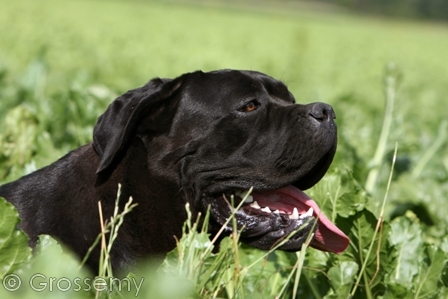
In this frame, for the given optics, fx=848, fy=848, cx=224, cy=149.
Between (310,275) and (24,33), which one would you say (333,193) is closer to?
(310,275)

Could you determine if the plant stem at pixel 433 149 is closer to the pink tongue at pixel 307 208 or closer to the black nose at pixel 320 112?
the pink tongue at pixel 307 208

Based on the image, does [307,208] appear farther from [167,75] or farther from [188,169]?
[167,75]

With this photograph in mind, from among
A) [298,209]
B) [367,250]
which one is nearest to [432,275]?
[367,250]

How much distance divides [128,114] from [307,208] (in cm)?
95

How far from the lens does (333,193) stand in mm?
4250

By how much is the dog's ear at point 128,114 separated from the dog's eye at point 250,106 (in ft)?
1.08

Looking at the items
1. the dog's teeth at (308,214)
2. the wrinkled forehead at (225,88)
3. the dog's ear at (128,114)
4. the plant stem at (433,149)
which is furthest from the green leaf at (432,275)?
the plant stem at (433,149)

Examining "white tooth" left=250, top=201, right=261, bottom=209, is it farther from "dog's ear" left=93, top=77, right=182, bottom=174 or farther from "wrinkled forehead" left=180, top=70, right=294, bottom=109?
"dog's ear" left=93, top=77, right=182, bottom=174

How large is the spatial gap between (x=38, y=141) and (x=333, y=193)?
256 cm

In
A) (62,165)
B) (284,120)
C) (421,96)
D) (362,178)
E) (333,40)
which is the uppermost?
(284,120)

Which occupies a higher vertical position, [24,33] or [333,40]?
[24,33]

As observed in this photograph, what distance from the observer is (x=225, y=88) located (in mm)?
4008

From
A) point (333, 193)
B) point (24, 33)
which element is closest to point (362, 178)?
point (333, 193)

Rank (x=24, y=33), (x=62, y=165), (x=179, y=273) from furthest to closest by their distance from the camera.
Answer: (x=24, y=33) → (x=62, y=165) → (x=179, y=273)
